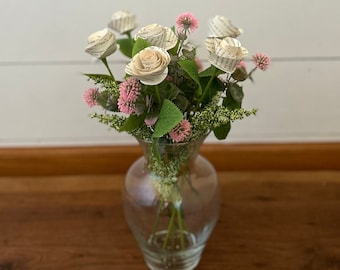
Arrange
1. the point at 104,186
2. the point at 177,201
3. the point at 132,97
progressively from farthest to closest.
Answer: the point at 104,186 → the point at 177,201 → the point at 132,97

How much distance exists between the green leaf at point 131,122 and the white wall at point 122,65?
35 cm

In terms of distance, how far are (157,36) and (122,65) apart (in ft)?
1.18

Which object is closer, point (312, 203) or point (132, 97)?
point (132, 97)

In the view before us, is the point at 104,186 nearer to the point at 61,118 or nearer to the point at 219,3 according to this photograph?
the point at 61,118

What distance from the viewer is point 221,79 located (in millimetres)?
756

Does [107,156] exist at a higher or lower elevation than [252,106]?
lower

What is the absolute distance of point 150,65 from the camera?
645mm

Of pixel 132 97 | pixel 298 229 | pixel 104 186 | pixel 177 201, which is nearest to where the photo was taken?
pixel 132 97

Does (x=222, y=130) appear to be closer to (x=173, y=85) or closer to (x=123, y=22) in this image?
(x=173, y=85)

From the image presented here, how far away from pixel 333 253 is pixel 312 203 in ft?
0.44

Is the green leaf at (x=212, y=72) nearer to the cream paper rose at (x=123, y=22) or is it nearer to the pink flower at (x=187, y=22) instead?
the pink flower at (x=187, y=22)

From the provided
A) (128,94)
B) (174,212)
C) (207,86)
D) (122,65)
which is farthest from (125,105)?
(122,65)

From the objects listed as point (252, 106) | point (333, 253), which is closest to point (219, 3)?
point (252, 106)

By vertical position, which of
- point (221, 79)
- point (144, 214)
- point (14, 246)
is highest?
point (221, 79)
